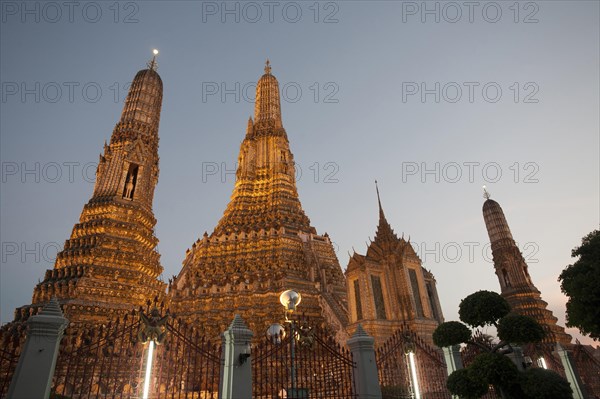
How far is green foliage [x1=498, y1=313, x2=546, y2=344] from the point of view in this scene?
8125mm

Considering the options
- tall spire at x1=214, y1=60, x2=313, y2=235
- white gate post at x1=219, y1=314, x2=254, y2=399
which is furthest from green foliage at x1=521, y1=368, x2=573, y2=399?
tall spire at x1=214, y1=60, x2=313, y2=235

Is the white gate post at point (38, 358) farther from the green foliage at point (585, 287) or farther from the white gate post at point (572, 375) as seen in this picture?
the white gate post at point (572, 375)

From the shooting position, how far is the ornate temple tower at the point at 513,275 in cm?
3634

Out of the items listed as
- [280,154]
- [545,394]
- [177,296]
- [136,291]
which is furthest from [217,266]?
[545,394]

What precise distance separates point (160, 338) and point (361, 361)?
4.94 meters

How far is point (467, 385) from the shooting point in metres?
7.96

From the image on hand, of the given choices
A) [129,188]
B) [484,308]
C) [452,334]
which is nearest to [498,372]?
[452,334]

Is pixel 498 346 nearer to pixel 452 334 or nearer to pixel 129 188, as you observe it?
pixel 452 334

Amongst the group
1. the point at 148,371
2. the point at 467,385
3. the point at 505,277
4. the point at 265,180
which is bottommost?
the point at 467,385

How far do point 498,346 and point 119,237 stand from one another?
23.1 metres

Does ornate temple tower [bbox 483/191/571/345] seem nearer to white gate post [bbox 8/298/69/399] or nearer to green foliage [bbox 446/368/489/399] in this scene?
green foliage [bbox 446/368/489/399]

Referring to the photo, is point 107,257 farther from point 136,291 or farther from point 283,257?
point 283,257

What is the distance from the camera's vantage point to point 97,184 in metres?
27.0

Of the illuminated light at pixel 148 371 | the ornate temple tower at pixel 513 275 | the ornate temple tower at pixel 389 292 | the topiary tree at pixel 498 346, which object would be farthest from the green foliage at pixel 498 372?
the ornate temple tower at pixel 513 275
